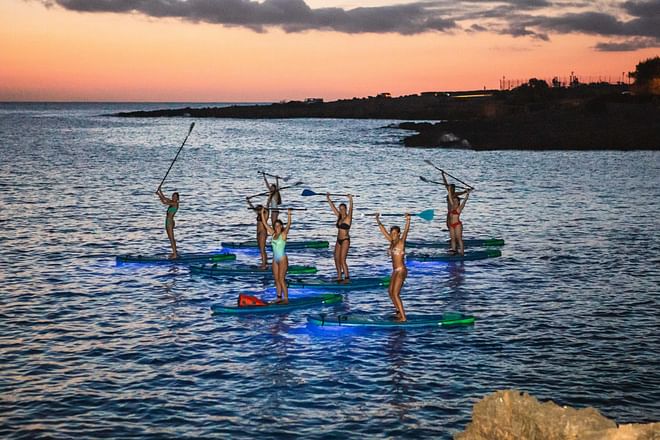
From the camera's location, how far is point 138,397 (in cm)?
1561

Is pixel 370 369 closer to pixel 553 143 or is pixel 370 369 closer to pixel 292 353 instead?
pixel 292 353

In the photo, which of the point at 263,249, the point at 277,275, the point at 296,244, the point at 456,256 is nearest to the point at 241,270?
the point at 263,249

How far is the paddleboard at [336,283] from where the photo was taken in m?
24.0

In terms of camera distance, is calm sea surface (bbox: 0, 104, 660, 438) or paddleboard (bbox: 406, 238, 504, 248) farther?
paddleboard (bbox: 406, 238, 504, 248)

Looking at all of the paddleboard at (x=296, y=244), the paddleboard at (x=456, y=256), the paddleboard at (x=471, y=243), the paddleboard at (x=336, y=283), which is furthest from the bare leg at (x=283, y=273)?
the paddleboard at (x=471, y=243)

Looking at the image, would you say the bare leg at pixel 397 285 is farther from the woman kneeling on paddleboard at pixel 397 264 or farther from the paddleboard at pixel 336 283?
the paddleboard at pixel 336 283

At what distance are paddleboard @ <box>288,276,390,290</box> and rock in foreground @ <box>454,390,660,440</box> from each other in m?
13.9

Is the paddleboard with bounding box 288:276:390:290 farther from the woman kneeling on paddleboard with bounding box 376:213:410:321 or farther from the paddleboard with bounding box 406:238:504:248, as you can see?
the paddleboard with bounding box 406:238:504:248

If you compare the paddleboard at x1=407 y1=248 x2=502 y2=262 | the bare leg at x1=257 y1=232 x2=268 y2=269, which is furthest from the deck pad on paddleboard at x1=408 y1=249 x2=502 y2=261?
the bare leg at x1=257 y1=232 x2=268 y2=269

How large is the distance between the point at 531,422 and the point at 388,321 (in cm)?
1048

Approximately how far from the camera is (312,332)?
781 inches

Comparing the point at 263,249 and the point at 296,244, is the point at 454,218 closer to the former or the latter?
the point at 296,244

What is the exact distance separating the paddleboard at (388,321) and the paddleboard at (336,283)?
3657 mm

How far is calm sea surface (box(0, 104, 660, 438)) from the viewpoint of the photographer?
1498cm
